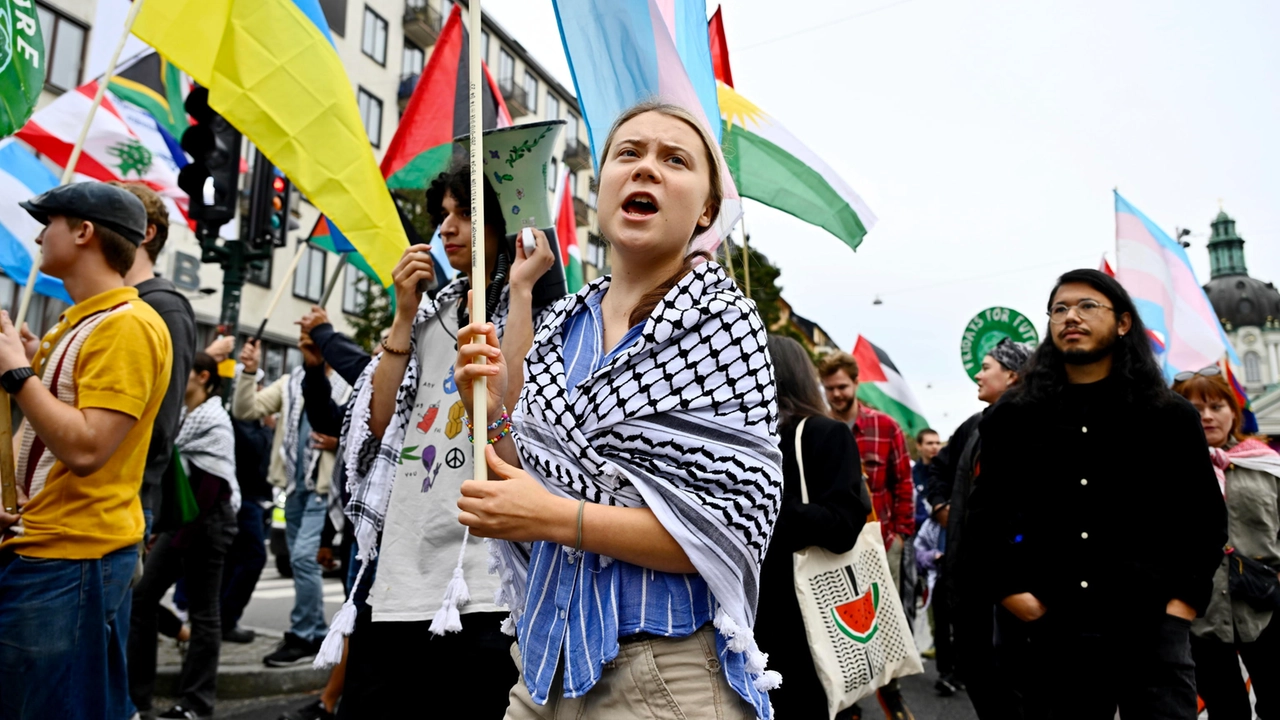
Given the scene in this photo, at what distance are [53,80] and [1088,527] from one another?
22373 millimetres

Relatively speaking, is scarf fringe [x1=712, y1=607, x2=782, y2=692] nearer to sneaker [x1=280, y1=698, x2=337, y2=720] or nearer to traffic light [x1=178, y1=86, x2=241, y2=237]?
sneaker [x1=280, y1=698, x2=337, y2=720]

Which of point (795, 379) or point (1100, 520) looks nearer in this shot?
point (1100, 520)

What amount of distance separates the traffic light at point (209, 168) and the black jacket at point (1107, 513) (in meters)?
6.08

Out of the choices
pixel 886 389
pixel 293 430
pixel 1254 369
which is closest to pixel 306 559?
pixel 293 430

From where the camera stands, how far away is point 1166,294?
8.04 metres

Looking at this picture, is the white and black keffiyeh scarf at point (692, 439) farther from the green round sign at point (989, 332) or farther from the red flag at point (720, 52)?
the green round sign at point (989, 332)

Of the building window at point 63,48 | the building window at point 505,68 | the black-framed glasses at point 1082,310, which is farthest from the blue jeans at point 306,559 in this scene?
the building window at point 505,68

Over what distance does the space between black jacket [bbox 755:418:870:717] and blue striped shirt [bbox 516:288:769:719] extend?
174 cm

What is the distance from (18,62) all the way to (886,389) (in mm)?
8728

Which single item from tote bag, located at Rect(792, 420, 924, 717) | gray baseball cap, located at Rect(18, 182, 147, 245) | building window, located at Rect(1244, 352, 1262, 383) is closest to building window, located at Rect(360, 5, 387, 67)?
gray baseball cap, located at Rect(18, 182, 147, 245)

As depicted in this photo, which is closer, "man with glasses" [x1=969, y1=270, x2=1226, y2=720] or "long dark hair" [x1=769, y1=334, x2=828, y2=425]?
"man with glasses" [x1=969, y1=270, x2=1226, y2=720]

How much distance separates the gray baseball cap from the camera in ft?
9.84

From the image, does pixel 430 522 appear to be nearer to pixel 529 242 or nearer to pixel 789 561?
pixel 529 242

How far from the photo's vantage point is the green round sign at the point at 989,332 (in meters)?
8.71
